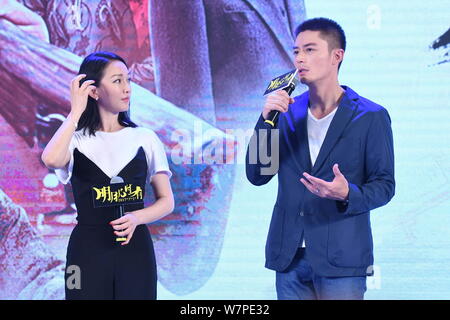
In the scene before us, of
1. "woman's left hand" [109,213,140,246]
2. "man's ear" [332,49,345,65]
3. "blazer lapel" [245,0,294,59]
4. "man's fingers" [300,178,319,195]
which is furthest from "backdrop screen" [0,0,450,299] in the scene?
"man's fingers" [300,178,319,195]

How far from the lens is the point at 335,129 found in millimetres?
2182

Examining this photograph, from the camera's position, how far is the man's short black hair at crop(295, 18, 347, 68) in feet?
7.73

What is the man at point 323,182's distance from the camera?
211 centimetres

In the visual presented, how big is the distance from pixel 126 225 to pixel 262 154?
0.56 metres

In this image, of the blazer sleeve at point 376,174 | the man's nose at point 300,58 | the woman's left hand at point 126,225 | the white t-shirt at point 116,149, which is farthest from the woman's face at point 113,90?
the blazer sleeve at point 376,174

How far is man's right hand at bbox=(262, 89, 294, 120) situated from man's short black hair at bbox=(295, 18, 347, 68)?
0.37m

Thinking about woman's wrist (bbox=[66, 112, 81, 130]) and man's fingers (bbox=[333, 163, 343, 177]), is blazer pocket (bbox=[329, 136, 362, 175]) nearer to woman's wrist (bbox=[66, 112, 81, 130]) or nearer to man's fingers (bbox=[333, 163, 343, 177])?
man's fingers (bbox=[333, 163, 343, 177])

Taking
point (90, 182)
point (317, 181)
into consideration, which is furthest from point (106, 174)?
point (317, 181)

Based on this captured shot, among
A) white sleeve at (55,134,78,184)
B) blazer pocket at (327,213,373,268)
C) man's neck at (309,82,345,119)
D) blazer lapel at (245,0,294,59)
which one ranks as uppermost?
blazer lapel at (245,0,294,59)

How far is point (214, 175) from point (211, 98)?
388 millimetres

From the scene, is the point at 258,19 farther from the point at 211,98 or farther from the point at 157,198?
the point at 157,198

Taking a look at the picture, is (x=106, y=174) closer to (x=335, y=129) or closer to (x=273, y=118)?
(x=273, y=118)
